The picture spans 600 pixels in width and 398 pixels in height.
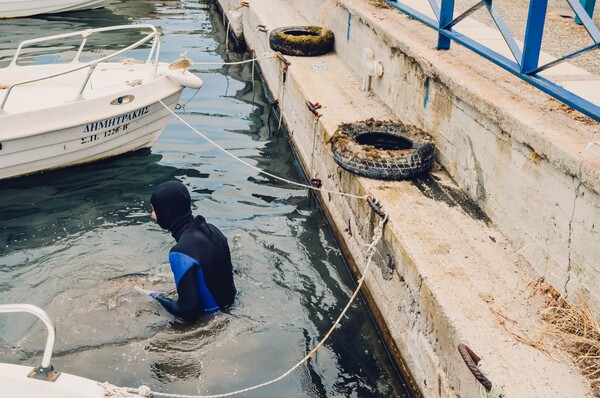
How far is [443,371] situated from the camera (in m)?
4.51

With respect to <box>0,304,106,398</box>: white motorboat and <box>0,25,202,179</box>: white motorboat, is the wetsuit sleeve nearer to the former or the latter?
<box>0,304,106,398</box>: white motorboat

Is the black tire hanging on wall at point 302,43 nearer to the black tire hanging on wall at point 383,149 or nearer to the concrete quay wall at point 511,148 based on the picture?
the concrete quay wall at point 511,148

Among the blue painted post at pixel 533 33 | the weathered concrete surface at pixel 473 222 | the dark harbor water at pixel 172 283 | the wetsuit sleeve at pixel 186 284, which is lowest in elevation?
the dark harbor water at pixel 172 283

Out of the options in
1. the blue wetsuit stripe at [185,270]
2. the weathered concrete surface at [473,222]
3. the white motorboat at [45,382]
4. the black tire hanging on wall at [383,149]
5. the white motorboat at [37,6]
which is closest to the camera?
the white motorboat at [45,382]

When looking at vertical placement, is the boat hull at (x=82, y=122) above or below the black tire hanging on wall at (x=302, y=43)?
below

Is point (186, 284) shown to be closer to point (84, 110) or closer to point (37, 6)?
point (84, 110)

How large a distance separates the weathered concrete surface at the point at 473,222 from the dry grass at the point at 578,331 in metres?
0.08

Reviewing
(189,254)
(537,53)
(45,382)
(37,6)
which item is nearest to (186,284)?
(189,254)

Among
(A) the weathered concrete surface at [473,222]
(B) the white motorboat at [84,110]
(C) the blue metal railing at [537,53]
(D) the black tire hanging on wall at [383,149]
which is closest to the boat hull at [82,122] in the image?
(B) the white motorboat at [84,110]

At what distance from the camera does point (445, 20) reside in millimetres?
7172

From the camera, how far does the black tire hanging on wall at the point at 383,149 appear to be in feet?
21.2

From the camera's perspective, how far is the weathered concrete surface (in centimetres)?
427

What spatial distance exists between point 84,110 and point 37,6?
40.6 ft

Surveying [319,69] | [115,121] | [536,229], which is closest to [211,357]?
[536,229]
